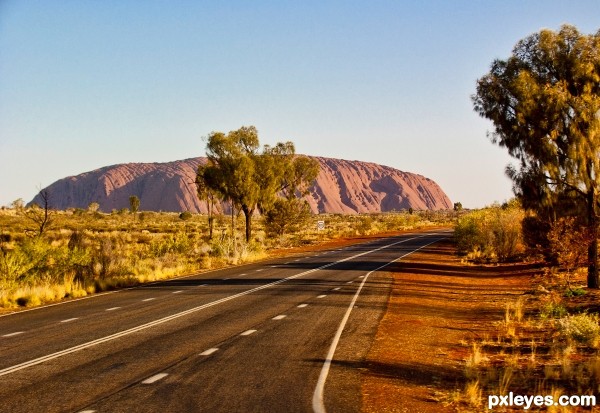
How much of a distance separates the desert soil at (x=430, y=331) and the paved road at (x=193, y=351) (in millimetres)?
373

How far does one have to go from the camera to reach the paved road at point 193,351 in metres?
7.16

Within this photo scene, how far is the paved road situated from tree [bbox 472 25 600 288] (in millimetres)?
6776

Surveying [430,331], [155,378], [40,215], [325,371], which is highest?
[40,215]

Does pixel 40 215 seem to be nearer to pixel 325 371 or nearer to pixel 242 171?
pixel 242 171

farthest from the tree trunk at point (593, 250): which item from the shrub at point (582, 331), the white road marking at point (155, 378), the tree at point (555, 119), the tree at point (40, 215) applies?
the tree at point (40, 215)

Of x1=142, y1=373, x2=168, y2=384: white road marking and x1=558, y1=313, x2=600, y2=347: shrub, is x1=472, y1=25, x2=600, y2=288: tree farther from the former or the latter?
x1=142, y1=373, x2=168, y2=384: white road marking

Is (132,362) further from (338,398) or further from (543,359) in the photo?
(543,359)

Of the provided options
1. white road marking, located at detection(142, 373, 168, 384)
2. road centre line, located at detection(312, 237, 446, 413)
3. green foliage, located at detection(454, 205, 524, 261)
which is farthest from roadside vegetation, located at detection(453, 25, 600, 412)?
green foliage, located at detection(454, 205, 524, 261)

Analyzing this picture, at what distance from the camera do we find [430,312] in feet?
50.0

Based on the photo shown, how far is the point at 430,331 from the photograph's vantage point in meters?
12.4

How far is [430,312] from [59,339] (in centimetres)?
928

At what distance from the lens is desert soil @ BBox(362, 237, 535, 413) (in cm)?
764

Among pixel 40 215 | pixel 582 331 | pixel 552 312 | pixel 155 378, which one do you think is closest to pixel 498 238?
pixel 552 312

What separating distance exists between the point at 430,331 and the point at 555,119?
376 inches
